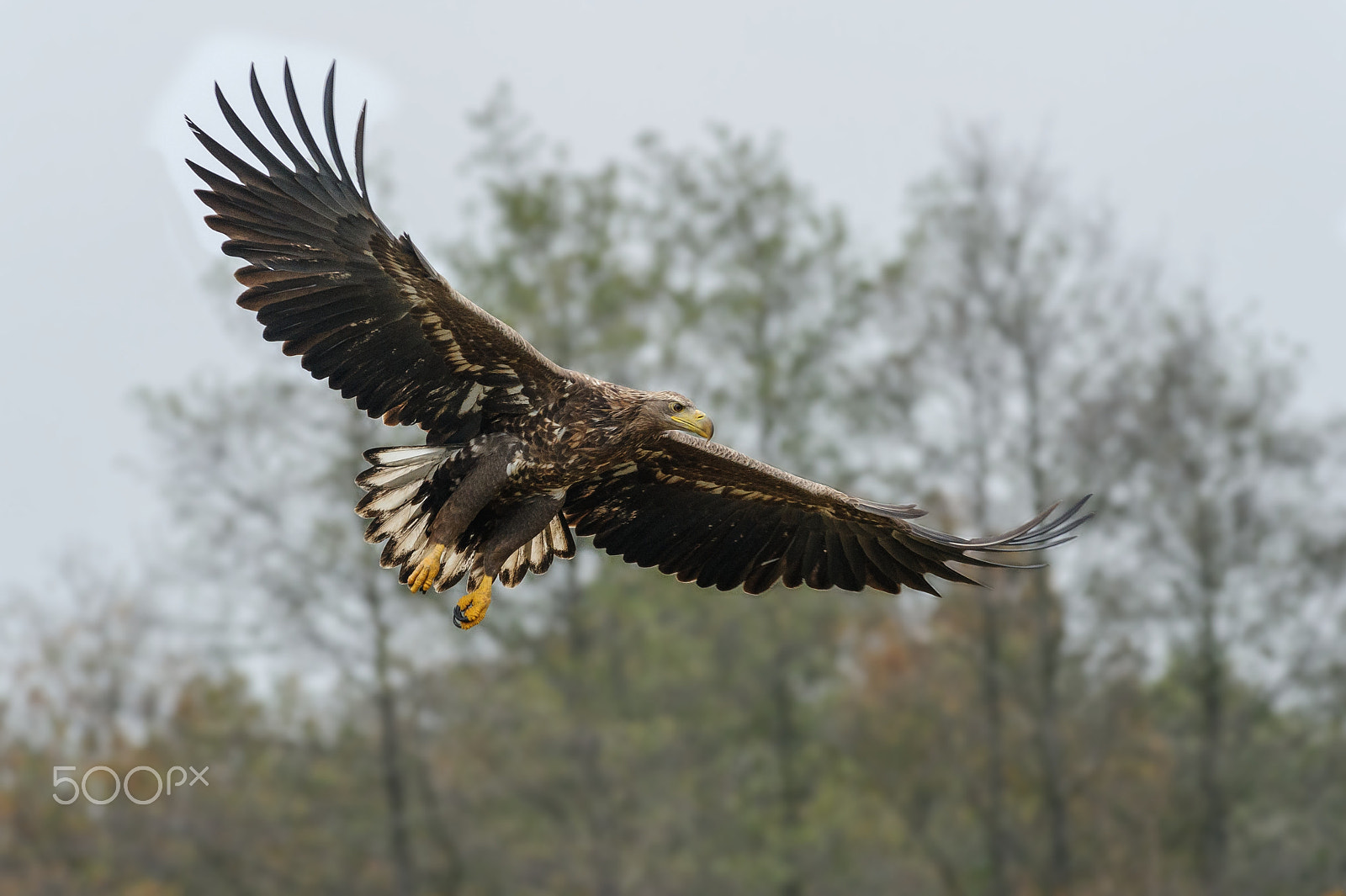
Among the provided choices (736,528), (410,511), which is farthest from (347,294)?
(736,528)

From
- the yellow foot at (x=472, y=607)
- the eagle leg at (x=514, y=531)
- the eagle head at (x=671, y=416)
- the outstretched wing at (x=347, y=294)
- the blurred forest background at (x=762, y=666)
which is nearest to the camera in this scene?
the outstretched wing at (x=347, y=294)

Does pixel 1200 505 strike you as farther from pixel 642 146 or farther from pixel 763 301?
pixel 642 146

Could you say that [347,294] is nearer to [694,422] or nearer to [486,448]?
[486,448]

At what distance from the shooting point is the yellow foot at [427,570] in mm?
7395

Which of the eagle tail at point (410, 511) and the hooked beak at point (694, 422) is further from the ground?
the hooked beak at point (694, 422)

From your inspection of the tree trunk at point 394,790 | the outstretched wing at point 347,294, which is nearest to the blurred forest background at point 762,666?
the tree trunk at point 394,790

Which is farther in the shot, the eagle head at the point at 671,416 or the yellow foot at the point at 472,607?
the yellow foot at the point at 472,607

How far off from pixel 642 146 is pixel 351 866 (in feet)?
34.0

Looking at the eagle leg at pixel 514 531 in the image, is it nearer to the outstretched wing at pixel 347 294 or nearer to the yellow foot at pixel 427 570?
the yellow foot at pixel 427 570

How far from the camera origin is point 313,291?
6922mm

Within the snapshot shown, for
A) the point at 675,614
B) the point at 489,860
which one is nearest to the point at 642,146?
the point at 675,614

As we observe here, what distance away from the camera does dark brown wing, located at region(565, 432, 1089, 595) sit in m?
8.07

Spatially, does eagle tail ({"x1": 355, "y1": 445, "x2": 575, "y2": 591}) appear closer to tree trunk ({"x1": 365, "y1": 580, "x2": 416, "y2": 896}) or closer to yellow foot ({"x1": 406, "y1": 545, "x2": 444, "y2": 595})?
yellow foot ({"x1": 406, "y1": 545, "x2": 444, "y2": 595})

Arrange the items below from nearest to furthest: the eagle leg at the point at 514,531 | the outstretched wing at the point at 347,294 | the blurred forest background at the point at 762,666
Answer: the outstretched wing at the point at 347,294 < the eagle leg at the point at 514,531 < the blurred forest background at the point at 762,666
